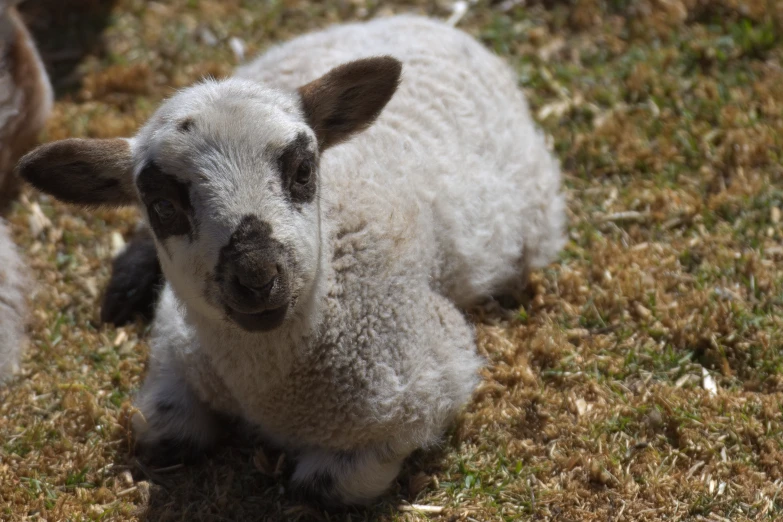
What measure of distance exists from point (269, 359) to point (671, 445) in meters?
2.07

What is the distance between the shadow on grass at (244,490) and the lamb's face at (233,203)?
108 cm

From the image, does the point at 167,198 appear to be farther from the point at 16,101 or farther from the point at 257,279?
the point at 16,101

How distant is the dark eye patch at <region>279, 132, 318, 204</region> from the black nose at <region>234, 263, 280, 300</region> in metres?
0.37

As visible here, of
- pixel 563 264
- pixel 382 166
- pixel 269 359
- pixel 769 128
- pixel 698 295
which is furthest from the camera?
pixel 769 128

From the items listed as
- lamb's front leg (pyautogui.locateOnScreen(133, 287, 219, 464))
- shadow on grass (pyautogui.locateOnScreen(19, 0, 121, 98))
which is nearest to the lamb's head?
lamb's front leg (pyautogui.locateOnScreen(133, 287, 219, 464))

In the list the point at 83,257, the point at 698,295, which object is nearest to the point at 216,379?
the point at 83,257

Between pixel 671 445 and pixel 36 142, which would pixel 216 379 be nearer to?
pixel 671 445

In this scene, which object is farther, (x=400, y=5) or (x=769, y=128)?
(x=400, y=5)

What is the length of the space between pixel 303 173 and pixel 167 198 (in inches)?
22.2

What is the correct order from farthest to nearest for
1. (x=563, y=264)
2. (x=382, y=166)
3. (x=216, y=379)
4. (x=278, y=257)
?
(x=563, y=264) → (x=382, y=166) → (x=216, y=379) → (x=278, y=257)

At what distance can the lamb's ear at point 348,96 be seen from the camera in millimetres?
4078

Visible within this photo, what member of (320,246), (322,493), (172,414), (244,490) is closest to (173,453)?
(172,414)

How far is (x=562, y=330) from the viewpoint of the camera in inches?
205

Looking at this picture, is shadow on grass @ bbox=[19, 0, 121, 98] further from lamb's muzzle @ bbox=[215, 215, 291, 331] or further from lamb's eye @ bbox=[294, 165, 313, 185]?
lamb's muzzle @ bbox=[215, 215, 291, 331]
